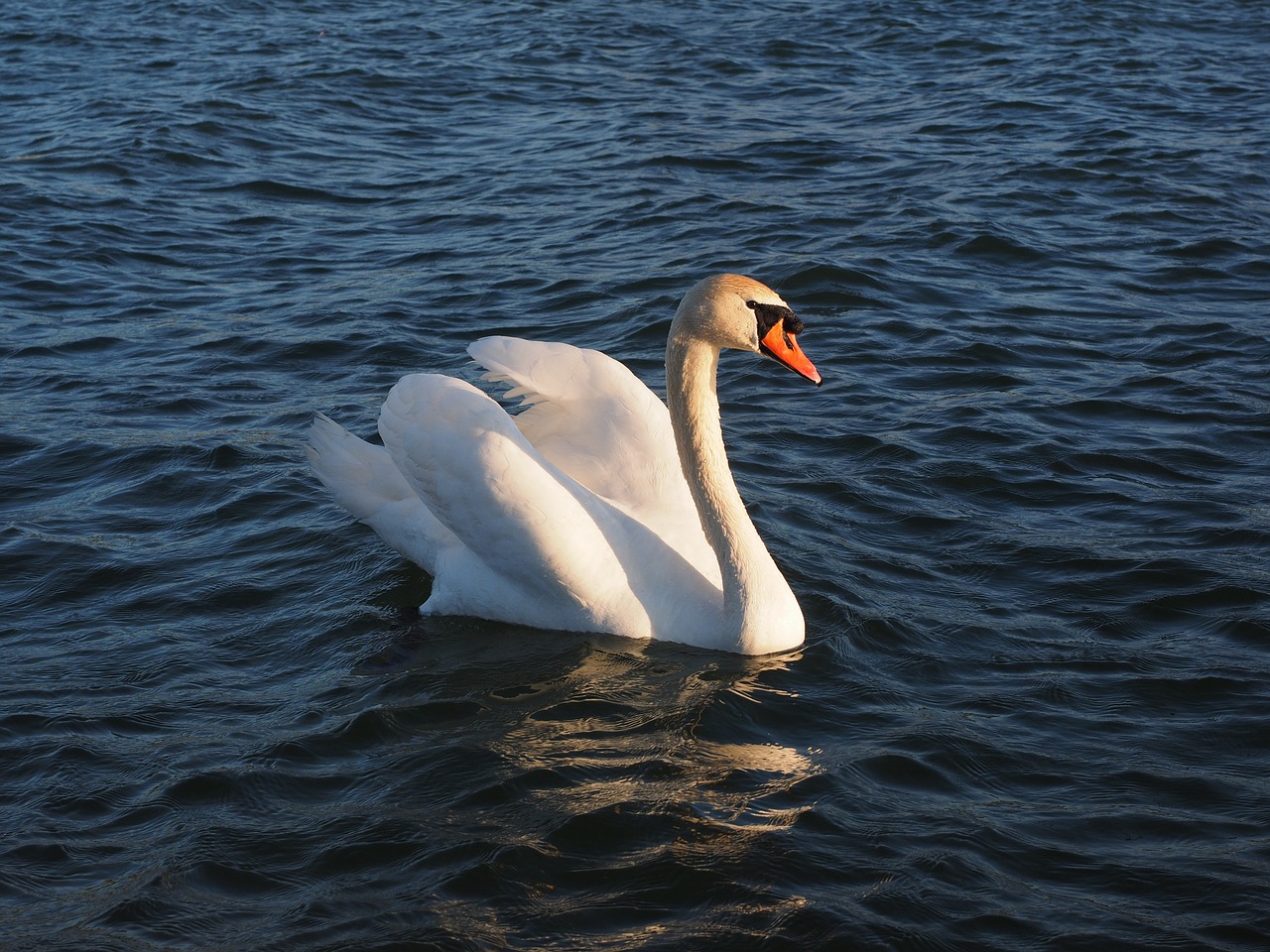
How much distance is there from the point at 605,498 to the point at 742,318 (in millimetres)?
1219

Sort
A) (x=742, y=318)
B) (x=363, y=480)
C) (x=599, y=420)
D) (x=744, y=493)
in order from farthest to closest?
(x=744, y=493) → (x=363, y=480) → (x=599, y=420) → (x=742, y=318)

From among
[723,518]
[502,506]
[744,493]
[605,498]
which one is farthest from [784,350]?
[744,493]

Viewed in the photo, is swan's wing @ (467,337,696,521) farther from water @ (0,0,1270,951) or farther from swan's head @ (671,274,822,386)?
swan's head @ (671,274,822,386)

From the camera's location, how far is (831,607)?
22.2 feet

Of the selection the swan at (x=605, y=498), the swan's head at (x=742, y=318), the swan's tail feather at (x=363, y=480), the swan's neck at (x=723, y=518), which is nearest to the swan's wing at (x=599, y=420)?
the swan at (x=605, y=498)

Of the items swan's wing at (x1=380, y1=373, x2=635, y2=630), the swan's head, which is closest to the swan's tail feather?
swan's wing at (x1=380, y1=373, x2=635, y2=630)

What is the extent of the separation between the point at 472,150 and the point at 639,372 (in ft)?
17.6

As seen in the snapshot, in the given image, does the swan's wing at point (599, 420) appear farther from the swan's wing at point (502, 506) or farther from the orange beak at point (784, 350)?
the orange beak at point (784, 350)

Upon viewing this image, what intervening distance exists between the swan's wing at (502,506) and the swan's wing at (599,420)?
383 millimetres

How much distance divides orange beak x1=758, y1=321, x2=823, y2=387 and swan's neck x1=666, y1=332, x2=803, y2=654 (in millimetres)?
226

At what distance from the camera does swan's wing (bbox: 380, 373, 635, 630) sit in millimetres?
6246

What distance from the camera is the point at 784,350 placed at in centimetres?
623

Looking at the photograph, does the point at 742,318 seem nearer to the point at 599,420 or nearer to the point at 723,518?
the point at 723,518

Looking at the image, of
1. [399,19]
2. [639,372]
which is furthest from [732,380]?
[399,19]
